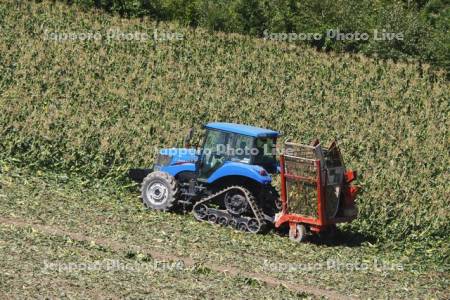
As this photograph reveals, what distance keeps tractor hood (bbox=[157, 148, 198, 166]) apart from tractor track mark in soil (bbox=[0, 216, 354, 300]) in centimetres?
334

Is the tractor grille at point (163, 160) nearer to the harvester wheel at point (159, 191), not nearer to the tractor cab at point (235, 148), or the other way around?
the harvester wheel at point (159, 191)

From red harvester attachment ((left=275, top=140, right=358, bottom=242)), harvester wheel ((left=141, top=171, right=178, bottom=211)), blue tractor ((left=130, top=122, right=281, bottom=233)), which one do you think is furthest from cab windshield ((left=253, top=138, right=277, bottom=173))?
harvester wheel ((left=141, top=171, right=178, bottom=211))

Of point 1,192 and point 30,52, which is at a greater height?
point 30,52

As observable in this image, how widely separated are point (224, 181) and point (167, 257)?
3.24 meters

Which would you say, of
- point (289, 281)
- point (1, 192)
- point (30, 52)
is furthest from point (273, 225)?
point (30, 52)

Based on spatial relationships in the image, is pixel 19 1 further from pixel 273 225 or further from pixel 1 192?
pixel 273 225

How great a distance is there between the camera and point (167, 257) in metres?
15.4

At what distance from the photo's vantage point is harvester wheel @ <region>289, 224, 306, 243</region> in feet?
56.7

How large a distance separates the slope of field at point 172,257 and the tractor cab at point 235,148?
1.25 m

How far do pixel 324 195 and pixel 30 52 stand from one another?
52.3 feet

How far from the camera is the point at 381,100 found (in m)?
27.1

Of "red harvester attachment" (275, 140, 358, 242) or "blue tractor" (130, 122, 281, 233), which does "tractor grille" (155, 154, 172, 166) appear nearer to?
"blue tractor" (130, 122, 281, 233)

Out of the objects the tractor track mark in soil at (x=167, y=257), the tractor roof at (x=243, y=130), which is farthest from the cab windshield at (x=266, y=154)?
the tractor track mark in soil at (x=167, y=257)

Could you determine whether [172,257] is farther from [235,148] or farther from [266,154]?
[266,154]
